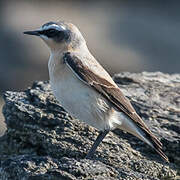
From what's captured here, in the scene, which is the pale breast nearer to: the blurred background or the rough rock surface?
the rough rock surface

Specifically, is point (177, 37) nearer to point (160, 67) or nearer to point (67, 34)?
point (160, 67)

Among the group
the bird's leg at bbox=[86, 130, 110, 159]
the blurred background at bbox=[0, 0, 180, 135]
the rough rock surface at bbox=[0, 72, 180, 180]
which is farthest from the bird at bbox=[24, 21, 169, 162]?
the blurred background at bbox=[0, 0, 180, 135]

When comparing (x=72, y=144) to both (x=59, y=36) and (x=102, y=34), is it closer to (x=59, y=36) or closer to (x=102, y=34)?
(x=59, y=36)

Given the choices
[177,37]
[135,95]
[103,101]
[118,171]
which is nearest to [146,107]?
[135,95]

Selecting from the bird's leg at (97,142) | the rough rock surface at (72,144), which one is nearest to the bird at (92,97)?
the bird's leg at (97,142)

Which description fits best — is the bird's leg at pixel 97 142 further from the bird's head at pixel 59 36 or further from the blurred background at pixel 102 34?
the blurred background at pixel 102 34

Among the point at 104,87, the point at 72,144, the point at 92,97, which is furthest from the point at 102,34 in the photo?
the point at 72,144
